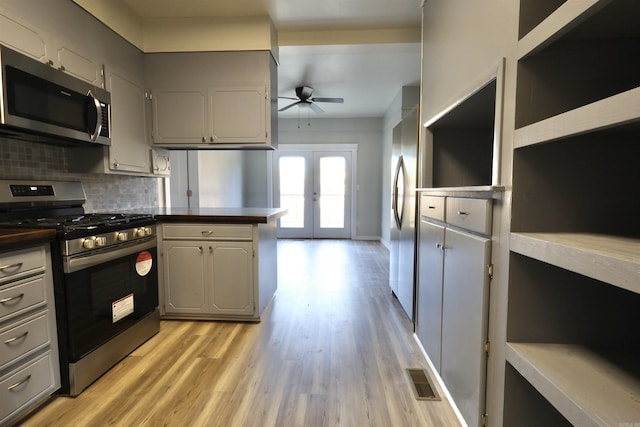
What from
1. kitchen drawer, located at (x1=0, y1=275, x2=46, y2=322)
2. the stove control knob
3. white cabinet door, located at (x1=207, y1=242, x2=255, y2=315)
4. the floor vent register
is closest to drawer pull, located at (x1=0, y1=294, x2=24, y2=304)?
kitchen drawer, located at (x1=0, y1=275, x2=46, y2=322)

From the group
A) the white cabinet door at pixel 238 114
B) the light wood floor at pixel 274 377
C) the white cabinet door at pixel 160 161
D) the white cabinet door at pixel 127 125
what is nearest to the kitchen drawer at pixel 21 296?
the light wood floor at pixel 274 377

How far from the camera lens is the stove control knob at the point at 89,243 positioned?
63.8 inches

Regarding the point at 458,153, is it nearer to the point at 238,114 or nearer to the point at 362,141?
the point at 238,114

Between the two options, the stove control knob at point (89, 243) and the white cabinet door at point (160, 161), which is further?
the white cabinet door at point (160, 161)

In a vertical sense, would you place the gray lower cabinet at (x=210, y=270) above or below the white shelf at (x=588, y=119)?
below

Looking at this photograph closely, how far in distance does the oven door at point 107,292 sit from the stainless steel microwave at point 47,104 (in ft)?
2.43

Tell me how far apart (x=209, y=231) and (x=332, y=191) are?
442cm

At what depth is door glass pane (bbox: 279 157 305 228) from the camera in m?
6.66

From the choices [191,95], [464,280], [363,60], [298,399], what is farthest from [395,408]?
[363,60]

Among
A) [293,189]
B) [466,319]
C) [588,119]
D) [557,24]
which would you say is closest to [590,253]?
[588,119]

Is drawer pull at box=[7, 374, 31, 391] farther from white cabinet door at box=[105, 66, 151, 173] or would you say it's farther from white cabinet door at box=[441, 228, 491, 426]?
white cabinet door at box=[441, 228, 491, 426]

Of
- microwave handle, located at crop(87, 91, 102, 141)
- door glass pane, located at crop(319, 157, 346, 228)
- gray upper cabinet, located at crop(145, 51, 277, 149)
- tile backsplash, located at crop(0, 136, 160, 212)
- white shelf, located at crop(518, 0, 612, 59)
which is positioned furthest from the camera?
door glass pane, located at crop(319, 157, 346, 228)

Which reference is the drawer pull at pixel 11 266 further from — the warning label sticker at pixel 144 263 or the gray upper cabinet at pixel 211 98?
the gray upper cabinet at pixel 211 98

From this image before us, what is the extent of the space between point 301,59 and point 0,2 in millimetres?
2437
